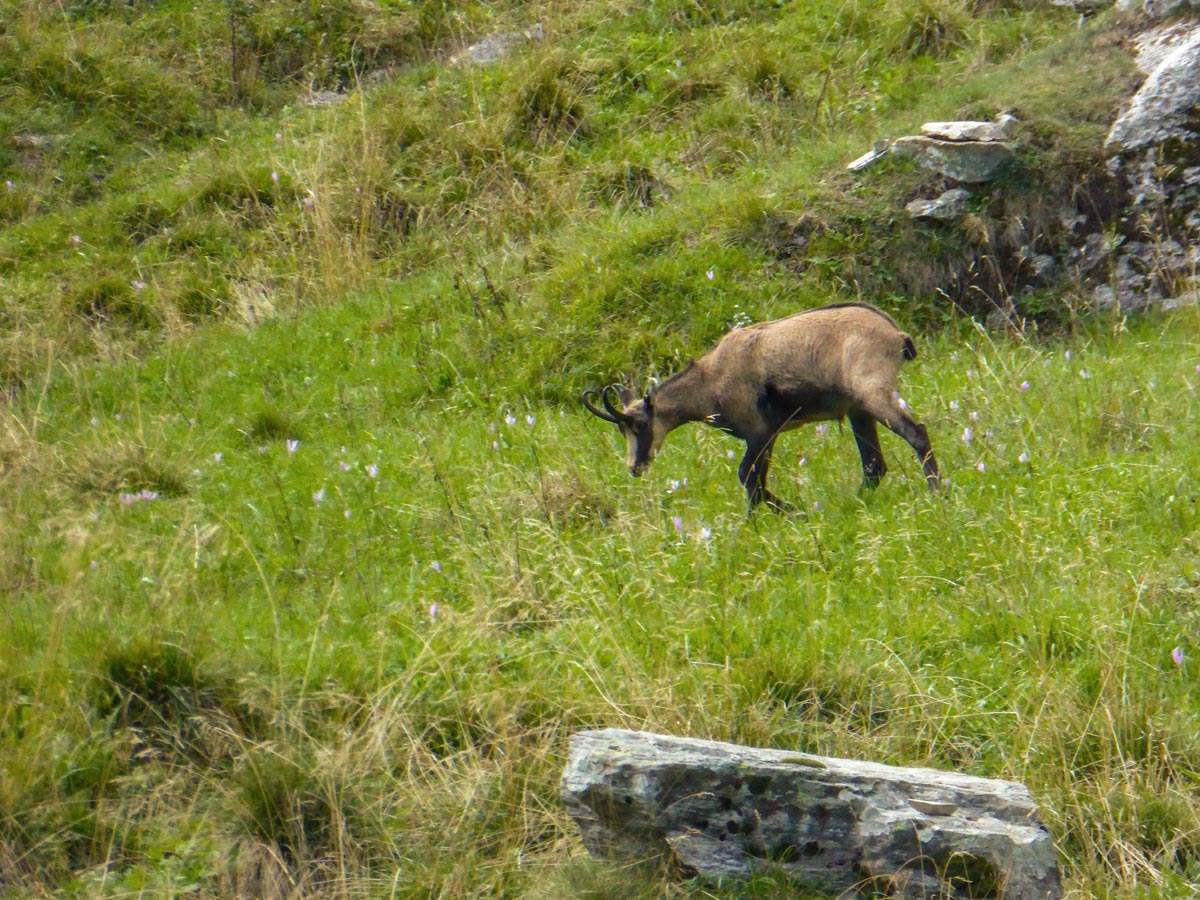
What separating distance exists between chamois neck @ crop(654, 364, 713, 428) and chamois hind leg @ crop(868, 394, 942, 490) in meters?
1.24

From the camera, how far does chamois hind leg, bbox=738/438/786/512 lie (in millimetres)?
6969

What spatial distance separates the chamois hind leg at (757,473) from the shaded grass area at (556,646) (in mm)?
136

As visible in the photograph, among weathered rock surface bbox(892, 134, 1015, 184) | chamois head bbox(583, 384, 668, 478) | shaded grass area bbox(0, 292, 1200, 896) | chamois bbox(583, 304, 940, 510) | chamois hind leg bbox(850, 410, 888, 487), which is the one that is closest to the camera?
shaded grass area bbox(0, 292, 1200, 896)

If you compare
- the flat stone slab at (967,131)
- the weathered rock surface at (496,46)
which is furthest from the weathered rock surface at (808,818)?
the weathered rock surface at (496,46)

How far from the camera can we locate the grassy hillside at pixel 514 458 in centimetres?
484

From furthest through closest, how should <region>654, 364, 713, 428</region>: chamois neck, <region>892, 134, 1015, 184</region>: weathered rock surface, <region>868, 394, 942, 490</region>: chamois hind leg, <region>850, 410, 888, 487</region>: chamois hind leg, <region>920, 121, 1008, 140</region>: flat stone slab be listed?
<region>920, 121, 1008, 140</region>: flat stone slab < <region>892, 134, 1015, 184</region>: weathered rock surface < <region>654, 364, 713, 428</region>: chamois neck < <region>850, 410, 888, 487</region>: chamois hind leg < <region>868, 394, 942, 490</region>: chamois hind leg

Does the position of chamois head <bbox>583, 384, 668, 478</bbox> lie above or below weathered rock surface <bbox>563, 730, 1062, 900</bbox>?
below

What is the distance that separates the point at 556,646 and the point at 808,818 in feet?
4.96

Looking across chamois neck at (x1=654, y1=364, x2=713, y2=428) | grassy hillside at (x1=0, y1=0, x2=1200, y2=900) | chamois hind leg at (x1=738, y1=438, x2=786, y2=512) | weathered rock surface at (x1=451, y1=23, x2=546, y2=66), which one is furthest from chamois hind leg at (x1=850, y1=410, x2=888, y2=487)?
weathered rock surface at (x1=451, y1=23, x2=546, y2=66)

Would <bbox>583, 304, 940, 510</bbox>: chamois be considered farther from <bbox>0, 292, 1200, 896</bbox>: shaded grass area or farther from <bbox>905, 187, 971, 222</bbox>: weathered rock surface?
<bbox>905, 187, 971, 222</bbox>: weathered rock surface

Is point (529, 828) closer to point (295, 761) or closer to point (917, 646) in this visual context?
point (295, 761)

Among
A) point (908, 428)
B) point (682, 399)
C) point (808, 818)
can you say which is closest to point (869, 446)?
point (908, 428)

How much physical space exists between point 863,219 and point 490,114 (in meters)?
4.37

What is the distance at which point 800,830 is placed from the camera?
427 cm
